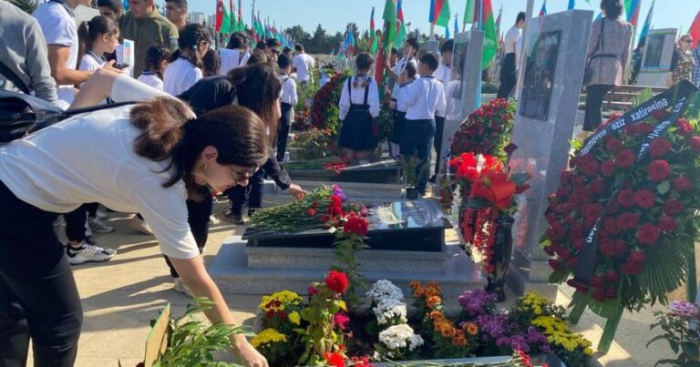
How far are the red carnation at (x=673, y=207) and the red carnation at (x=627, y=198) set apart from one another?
0.51 ft

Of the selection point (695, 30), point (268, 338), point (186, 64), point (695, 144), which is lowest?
point (268, 338)

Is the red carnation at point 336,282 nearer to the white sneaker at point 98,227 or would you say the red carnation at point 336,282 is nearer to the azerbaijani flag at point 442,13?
the white sneaker at point 98,227

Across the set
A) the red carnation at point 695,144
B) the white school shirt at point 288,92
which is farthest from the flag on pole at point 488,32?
the red carnation at point 695,144

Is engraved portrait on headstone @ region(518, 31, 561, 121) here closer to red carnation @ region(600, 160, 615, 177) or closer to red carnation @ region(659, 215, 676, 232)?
red carnation @ region(600, 160, 615, 177)

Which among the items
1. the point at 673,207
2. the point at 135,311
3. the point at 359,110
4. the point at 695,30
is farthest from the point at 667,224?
the point at 695,30

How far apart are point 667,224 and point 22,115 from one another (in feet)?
9.91

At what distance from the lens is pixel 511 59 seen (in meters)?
9.44

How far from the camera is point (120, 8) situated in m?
6.40

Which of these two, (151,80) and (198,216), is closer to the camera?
(198,216)

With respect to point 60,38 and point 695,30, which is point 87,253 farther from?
point 695,30

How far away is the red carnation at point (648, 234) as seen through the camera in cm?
283

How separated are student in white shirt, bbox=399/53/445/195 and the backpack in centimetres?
481

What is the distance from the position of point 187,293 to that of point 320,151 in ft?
13.7

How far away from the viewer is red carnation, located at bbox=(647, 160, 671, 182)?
9.45 feet
